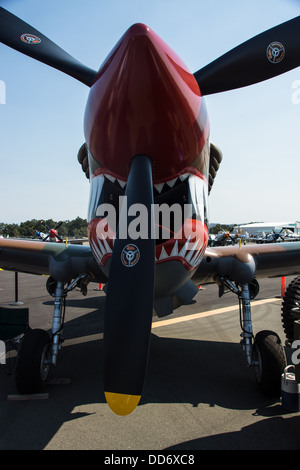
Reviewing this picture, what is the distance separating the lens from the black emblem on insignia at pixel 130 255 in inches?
100

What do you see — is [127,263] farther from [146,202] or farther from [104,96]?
[104,96]

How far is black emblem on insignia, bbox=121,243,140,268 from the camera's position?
8.34ft

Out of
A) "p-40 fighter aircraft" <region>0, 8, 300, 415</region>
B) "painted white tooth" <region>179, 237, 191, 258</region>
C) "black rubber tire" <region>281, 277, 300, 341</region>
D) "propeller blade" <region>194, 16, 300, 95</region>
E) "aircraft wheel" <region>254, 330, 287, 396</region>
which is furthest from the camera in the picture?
"black rubber tire" <region>281, 277, 300, 341</region>

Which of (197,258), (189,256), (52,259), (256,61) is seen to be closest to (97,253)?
(189,256)

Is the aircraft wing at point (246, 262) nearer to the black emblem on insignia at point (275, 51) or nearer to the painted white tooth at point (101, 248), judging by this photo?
the painted white tooth at point (101, 248)

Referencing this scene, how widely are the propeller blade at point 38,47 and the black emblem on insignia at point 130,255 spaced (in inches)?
72.5

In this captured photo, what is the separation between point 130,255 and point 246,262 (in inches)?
116

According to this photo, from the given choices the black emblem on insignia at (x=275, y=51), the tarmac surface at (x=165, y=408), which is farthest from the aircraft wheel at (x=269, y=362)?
the black emblem on insignia at (x=275, y=51)

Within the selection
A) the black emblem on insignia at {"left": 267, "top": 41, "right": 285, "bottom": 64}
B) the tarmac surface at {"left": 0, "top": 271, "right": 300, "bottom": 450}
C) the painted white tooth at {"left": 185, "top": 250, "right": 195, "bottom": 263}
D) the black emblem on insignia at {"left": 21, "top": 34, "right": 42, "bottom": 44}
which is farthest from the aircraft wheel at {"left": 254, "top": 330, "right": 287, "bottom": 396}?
the black emblem on insignia at {"left": 21, "top": 34, "right": 42, "bottom": 44}

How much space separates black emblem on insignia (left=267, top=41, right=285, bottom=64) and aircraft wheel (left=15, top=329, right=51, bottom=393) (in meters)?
4.34

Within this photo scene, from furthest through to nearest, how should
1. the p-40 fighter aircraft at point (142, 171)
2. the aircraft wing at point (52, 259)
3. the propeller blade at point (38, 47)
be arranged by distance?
the aircraft wing at point (52, 259)
the propeller blade at point (38, 47)
the p-40 fighter aircraft at point (142, 171)

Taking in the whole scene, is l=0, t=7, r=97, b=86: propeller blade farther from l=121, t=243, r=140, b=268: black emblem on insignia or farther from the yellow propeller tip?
the yellow propeller tip

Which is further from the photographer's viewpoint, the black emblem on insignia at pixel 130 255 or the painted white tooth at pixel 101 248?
the painted white tooth at pixel 101 248
